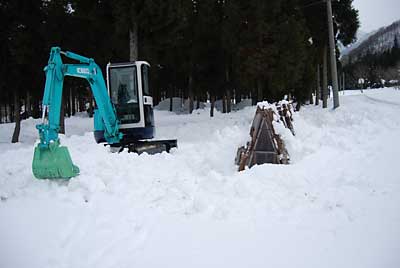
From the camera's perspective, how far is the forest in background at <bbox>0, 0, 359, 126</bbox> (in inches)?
638

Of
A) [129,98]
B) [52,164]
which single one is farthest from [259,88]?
[52,164]

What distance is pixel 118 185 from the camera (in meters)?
5.87

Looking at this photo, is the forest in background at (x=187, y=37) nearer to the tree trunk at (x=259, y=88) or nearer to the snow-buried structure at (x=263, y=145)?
the tree trunk at (x=259, y=88)

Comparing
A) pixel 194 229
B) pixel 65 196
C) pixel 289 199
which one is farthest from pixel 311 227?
pixel 65 196

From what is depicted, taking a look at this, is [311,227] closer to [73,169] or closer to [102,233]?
[102,233]

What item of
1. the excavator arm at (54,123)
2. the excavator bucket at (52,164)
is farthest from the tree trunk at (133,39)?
the excavator bucket at (52,164)

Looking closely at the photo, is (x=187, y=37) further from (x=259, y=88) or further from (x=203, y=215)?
(x=203, y=215)

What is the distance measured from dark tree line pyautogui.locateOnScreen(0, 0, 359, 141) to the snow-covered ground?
407 inches

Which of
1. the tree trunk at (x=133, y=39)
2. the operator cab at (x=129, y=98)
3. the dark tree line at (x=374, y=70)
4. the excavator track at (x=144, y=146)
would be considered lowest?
the excavator track at (x=144, y=146)

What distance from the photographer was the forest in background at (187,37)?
53.2ft

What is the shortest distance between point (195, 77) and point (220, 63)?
2.52m

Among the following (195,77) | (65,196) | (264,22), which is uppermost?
(264,22)

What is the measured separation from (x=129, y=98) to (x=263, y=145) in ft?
15.6

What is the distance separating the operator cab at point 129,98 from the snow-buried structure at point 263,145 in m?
3.87
